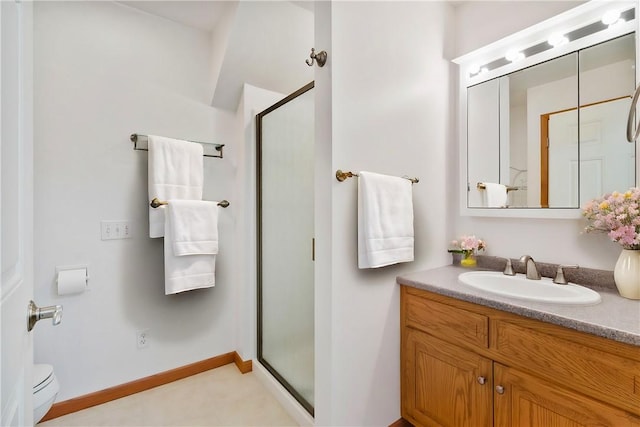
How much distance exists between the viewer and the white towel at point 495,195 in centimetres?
172

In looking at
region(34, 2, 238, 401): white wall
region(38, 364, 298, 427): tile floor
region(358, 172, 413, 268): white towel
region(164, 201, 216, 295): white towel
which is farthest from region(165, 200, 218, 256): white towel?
region(358, 172, 413, 268): white towel

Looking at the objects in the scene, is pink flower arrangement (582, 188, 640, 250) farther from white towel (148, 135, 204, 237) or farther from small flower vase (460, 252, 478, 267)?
white towel (148, 135, 204, 237)

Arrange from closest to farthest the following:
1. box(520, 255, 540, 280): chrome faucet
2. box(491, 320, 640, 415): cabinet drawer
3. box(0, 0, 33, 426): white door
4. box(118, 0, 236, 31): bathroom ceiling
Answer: box(0, 0, 33, 426): white door < box(491, 320, 640, 415): cabinet drawer < box(520, 255, 540, 280): chrome faucet < box(118, 0, 236, 31): bathroom ceiling

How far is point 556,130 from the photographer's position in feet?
5.03

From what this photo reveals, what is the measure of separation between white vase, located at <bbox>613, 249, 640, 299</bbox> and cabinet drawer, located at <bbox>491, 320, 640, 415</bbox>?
0.43 m

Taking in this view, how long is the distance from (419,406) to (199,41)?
2.66 metres

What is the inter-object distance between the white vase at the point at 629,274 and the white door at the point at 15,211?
72.2 inches

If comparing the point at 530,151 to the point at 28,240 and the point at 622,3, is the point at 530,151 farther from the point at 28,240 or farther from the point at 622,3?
the point at 28,240

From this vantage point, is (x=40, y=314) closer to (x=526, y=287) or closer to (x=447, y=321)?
(x=447, y=321)

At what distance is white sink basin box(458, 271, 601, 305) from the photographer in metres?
1.21

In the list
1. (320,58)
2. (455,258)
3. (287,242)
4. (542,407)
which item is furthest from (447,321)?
(320,58)

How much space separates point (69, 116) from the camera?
1.77 metres

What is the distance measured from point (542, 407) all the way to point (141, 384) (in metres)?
2.17

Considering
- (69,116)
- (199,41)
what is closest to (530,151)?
(199,41)
